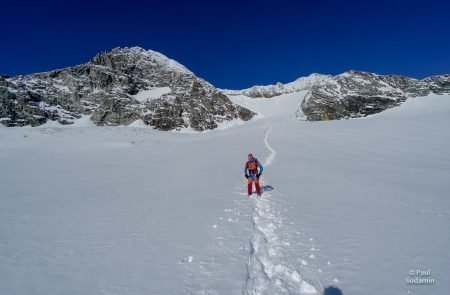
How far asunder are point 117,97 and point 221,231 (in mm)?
86860

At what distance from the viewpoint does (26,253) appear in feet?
19.7

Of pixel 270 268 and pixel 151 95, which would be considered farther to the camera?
pixel 151 95

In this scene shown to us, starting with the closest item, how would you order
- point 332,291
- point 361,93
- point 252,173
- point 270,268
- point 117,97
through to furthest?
point 332,291, point 270,268, point 252,173, point 361,93, point 117,97

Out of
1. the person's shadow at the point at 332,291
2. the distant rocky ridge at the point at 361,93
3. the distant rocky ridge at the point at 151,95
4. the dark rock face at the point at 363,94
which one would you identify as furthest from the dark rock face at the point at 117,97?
the person's shadow at the point at 332,291

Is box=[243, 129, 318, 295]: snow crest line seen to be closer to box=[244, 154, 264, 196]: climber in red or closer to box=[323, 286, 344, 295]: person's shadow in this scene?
box=[323, 286, 344, 295]: person's shadow

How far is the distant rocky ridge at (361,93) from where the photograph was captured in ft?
226

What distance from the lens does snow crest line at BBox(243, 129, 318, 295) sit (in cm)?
505

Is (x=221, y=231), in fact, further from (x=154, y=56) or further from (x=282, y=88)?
(x=282, y=88)

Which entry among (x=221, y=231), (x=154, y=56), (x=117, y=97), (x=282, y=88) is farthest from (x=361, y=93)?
(x=282, y=88)

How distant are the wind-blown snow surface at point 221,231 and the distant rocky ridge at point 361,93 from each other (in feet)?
182

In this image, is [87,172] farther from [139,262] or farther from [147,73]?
[147,73]

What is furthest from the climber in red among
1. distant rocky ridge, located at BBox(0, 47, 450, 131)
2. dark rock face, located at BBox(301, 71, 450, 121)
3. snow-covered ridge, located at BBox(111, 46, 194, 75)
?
snow-covered ridge, located at BBox(111, 46, 194, 75)

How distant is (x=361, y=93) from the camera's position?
72.0 metres

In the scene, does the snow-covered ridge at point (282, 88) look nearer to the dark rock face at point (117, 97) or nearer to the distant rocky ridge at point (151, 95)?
the distant rocky ridge at point (151, 95)
